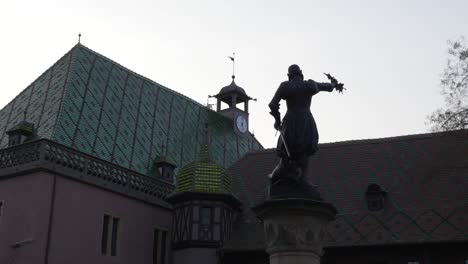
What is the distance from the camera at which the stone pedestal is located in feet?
35.5

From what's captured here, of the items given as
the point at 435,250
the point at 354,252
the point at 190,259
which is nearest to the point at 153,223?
the point at 190,259

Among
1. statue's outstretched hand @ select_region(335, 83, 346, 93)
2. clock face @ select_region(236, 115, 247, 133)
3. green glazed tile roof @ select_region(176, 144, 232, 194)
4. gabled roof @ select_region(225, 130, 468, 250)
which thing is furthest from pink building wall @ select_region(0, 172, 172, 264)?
statue's outstretched hand @ select_region(335, 83, 346, 93)

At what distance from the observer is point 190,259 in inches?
1122

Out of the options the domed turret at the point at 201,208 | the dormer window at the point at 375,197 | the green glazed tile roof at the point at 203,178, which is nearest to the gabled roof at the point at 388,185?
the dormer window at the point at 375,197

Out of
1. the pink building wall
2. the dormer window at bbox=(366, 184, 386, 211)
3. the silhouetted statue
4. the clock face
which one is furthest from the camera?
the clock face

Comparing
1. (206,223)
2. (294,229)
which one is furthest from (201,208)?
(294,229)

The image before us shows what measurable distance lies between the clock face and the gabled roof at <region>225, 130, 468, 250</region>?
671cm

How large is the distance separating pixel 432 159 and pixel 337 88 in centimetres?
1973

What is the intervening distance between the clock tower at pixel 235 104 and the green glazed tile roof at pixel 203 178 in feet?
38.0

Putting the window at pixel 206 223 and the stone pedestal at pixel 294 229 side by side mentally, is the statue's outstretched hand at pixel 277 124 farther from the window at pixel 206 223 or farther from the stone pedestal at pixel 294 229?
the window at pixel 206 223

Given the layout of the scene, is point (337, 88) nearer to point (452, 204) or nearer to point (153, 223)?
point (452, 204)

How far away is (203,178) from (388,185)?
802 centimetres

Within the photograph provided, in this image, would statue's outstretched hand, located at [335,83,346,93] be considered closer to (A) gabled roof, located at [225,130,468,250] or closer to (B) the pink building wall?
(A) gabled roof, located at [225,130,468,250]

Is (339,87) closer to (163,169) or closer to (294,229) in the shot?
(294,229)
